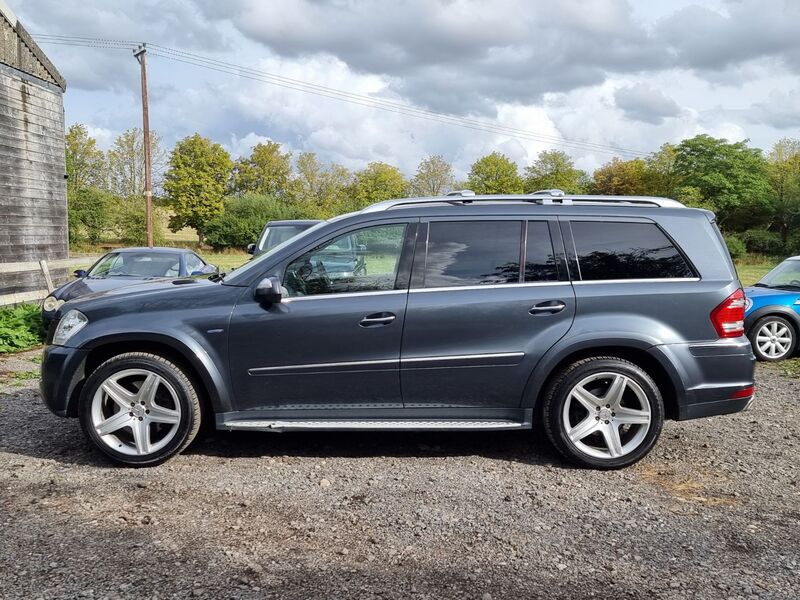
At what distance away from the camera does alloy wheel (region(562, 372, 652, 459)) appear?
434 cm

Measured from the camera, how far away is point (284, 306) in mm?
4312

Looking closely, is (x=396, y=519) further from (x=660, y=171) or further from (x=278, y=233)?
(x=660, y=171)

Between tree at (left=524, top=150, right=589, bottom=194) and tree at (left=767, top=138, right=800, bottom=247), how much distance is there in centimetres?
1942

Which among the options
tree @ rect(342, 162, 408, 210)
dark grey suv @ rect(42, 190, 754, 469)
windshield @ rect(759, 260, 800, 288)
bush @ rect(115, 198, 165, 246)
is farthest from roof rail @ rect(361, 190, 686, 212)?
tree @ rect(342, 162, 408, 210)

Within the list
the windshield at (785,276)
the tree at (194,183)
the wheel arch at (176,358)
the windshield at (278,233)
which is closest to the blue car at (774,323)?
the windshield at (785,276)

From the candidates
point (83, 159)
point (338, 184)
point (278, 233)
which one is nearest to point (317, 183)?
point (338, 184)

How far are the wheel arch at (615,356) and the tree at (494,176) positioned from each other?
66442 mm

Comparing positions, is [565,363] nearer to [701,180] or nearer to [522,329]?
[522,329]

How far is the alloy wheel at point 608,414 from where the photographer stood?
171 inches

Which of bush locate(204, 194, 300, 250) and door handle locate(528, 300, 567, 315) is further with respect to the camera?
bush locate(204, 194, 300, 250)

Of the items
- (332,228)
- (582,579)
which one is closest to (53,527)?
(332,228)

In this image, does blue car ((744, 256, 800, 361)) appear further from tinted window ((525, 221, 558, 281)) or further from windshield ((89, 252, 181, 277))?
windshield ((89, 252, 181, 277))

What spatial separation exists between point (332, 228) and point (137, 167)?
62017 millimetres

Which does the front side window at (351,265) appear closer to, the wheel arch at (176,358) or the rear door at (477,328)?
the rear door at (477,328)
